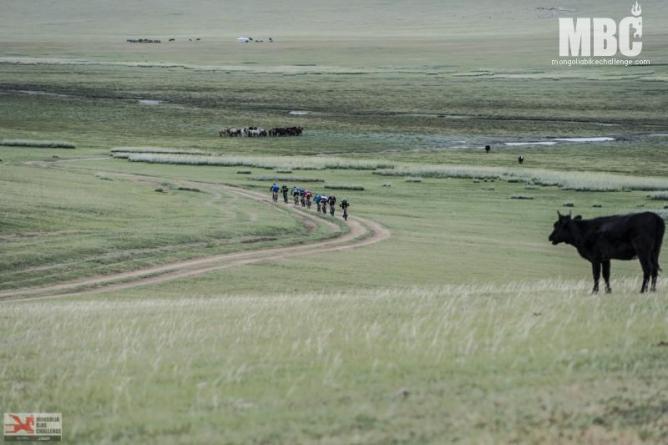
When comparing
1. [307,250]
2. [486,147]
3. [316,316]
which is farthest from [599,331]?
[486,147]

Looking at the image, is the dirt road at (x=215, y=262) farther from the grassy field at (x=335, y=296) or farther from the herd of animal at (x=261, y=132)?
the herd of animal at (x=261, y=132)

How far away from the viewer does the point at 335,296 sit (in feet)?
79.4

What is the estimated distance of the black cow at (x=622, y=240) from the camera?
20375 millimetres

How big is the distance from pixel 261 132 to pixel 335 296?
91.8 meters

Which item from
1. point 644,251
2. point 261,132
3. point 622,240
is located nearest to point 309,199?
point 622,240

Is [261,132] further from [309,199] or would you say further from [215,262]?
[215,262]

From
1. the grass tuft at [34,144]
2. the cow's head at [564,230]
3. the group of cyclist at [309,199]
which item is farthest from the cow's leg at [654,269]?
the grass tuft at [34,144]

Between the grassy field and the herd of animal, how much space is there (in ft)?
11.6

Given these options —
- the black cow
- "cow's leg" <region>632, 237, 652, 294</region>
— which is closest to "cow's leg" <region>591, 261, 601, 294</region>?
the black cow

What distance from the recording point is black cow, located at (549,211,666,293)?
66.8 feet

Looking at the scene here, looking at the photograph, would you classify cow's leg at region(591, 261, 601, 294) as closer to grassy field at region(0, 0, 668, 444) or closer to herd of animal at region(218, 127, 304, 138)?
grassy field at region(0, 0, 668, 444)

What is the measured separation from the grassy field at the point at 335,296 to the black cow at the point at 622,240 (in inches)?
27.8

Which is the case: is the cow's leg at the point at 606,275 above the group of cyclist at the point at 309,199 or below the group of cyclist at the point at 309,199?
above

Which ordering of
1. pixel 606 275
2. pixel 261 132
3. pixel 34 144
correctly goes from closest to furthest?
1. pixel 606 275
2. pixel 34 144
3. pixel 261 132
